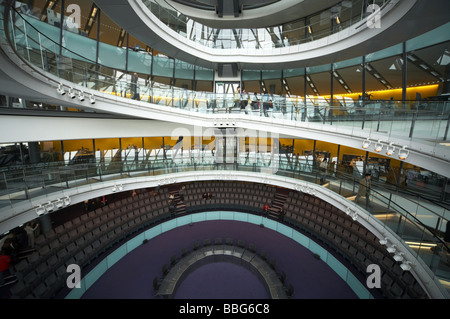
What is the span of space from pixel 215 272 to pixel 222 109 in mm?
8451

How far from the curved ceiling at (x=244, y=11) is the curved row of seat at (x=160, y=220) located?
11.4 metres

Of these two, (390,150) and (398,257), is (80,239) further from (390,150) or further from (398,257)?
(390,150)

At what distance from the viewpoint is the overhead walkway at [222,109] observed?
554 centimetres

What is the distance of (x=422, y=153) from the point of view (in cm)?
600

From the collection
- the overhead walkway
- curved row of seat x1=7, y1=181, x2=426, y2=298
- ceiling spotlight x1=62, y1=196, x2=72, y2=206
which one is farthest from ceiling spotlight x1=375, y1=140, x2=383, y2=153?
ceiling spotlight x1=62, y1=196, x2=72, y2=206

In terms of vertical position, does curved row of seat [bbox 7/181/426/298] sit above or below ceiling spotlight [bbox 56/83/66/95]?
below

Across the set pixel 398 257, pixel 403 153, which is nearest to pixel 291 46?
pixel 403 153

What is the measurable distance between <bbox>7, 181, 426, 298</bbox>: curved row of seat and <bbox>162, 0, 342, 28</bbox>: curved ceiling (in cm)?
1136

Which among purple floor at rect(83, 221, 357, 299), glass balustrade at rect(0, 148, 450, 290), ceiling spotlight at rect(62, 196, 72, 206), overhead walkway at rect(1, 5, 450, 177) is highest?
overhead walkway at rect(1, 5, 450, 177)

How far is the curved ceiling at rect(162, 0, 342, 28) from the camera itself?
1247 cm

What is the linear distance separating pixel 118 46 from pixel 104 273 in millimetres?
11942

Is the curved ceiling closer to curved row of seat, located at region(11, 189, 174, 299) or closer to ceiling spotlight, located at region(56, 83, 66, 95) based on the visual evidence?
ceiling spotlight, located at region(56, 83, 66, 95)

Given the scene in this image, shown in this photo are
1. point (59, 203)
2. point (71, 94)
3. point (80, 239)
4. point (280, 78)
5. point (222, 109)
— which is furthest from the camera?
point (280, 78)

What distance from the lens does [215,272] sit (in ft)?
34.2
